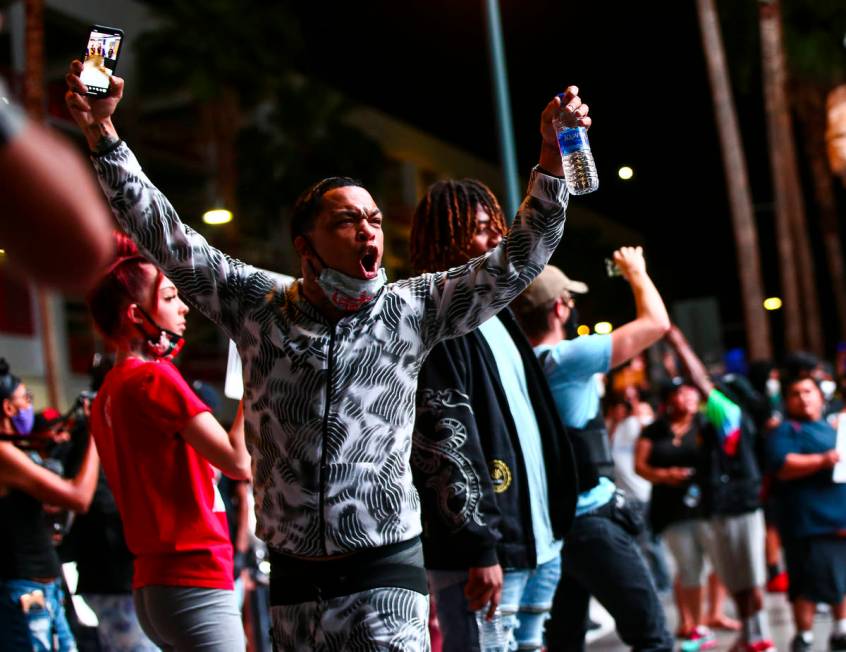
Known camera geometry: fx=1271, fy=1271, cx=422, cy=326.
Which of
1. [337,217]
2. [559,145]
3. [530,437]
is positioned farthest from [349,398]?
[530,437]

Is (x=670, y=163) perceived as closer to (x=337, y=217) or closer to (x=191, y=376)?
(x=337, y=217)

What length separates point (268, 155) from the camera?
110ft

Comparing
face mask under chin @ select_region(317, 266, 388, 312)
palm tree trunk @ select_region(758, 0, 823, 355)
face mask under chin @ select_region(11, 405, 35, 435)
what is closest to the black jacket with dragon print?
face mask under chin @ select_region(317, 266, 388, 312)

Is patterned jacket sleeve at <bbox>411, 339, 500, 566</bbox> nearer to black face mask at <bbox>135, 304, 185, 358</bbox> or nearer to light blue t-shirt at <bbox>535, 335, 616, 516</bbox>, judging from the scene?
light blue t-shirt at <bbox>535, 335, 616, 516</bbox>

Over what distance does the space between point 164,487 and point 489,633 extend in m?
1.12

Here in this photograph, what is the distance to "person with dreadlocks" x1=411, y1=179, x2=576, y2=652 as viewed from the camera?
3.99 metres

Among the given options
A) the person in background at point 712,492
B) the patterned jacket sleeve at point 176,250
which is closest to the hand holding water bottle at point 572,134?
the patterned jacket sleeve at point 176,250

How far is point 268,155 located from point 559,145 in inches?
1212

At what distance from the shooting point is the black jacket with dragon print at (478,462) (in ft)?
13.1

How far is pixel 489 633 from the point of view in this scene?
4.01 meters

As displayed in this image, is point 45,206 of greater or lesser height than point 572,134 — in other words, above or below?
below

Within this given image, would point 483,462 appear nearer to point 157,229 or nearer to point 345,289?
point 345,289

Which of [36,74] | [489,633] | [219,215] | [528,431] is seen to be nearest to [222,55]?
[36,74]

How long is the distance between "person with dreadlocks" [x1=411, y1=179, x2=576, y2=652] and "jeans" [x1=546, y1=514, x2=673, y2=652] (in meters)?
0.36
